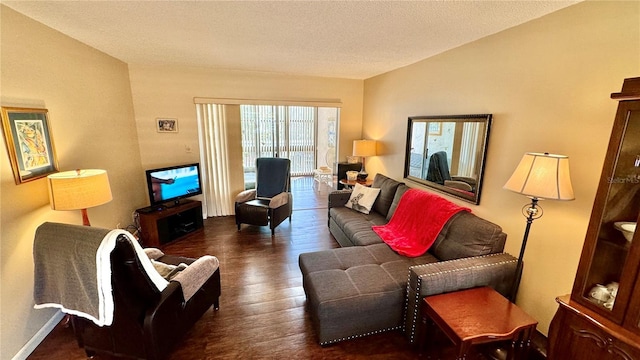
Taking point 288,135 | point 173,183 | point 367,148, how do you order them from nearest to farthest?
point 173,183
point 367,148
point 288,135

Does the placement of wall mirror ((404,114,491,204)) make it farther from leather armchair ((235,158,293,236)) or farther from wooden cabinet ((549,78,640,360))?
leather armchair ((235,158,293,236))

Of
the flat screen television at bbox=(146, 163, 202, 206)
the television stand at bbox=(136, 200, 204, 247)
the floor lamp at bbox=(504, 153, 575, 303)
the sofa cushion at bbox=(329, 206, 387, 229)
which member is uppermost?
the floor lamp at bbox=(504, 153, 575, 303)

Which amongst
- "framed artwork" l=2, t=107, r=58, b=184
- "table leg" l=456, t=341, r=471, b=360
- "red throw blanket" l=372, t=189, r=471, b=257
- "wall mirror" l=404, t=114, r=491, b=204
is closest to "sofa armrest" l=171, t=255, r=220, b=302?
"framed artwork" l=2, t=107, r=58, b=184

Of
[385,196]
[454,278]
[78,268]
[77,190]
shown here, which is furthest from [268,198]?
[454,278]

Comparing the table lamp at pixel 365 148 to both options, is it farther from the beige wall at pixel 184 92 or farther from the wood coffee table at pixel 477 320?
the wood coffee table at pixel 477 320

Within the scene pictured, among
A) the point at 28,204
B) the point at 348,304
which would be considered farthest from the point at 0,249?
the point at 348,304

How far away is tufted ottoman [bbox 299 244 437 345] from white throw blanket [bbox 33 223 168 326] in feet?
3.76

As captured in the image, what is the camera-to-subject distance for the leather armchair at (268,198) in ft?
12.8

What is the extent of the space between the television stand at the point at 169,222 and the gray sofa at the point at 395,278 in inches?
87.4

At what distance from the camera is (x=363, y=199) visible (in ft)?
12.0

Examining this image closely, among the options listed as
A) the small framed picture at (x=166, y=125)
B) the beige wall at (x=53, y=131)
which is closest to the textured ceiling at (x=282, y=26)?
the beige wall at (x=53, y=131)

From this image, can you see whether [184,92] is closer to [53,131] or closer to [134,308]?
[53,131]

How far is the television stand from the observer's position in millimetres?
3471

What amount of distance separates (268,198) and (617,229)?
3.89m
